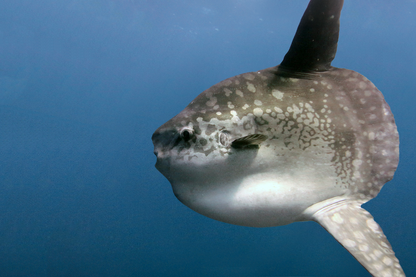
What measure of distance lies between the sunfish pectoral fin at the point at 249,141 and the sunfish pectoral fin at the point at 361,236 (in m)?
0.56

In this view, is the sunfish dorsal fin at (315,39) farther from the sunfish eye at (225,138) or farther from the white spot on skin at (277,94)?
the sunfish eye at (225,138)

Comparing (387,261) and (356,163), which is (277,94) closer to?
(356,163)

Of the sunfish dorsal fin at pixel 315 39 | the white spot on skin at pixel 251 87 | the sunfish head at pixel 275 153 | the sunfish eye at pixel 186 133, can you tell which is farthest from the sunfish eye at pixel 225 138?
the sunfish dorsal fin at pixel 315 39

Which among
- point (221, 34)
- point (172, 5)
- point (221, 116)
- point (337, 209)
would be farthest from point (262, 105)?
point (221, 34)

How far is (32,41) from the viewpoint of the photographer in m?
11.0

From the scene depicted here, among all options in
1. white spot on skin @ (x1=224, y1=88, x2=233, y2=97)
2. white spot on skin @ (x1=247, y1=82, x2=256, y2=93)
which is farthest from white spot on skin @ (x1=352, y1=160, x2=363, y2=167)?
white spot on skin @ (x1=224, y1=88, x2=233, y2=97)

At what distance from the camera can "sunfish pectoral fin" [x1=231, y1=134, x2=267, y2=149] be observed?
1302 millimetres

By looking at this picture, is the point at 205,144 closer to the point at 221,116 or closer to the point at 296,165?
the point at 221,116

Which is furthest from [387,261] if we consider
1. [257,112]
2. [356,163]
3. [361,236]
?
[257,112]

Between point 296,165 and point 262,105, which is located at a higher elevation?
point 262,105

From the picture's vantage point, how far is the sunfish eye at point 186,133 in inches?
56.5

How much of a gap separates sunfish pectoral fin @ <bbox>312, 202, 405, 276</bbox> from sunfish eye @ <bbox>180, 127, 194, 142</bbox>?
0.89m

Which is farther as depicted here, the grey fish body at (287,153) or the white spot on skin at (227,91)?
the white spot on skin at (227,91)

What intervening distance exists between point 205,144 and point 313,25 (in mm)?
994
